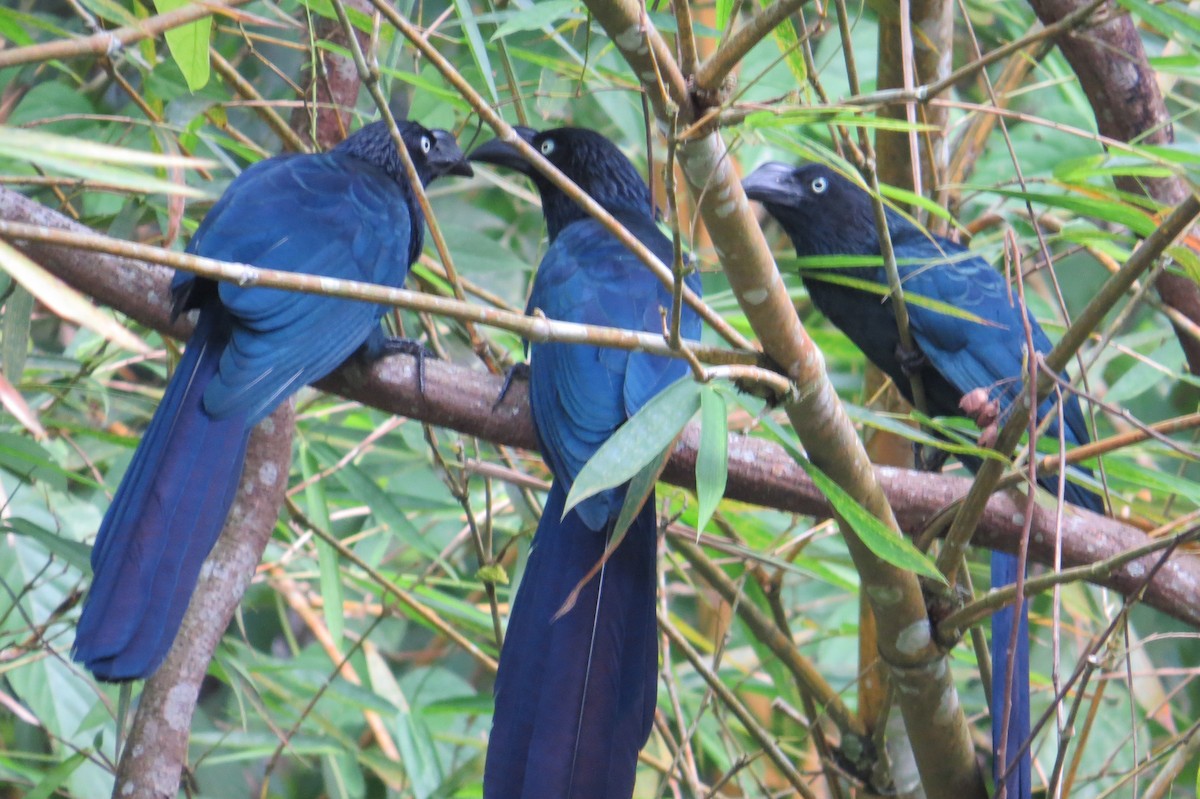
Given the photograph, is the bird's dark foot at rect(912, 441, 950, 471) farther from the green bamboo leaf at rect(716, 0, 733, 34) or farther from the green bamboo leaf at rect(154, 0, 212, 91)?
the green bamboo leaf at rect(154, 0, 212, 91)

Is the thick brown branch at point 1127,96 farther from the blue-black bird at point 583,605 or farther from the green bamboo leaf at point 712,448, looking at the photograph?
the green bamboo leaf at point 712,448

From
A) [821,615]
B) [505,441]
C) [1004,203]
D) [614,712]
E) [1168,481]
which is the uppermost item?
[1004,203]

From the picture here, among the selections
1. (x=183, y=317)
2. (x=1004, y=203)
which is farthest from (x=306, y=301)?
(x=1004, y=203)

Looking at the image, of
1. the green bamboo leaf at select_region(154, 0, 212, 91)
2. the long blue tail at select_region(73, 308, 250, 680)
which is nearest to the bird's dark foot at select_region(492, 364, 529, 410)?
the long blue tail at select_region(73, 308, 250, 680)

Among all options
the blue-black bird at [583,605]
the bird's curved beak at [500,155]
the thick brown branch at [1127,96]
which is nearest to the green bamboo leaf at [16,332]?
the blue-black bird at [583,605]

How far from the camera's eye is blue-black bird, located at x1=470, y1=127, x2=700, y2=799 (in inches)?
67.2

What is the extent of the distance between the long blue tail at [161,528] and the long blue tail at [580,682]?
49 cm

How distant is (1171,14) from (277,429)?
172cm

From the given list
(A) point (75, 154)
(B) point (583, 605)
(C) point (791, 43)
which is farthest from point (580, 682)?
(A) point (75, 154)

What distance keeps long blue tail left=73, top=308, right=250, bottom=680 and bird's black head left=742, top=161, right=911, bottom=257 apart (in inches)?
56.5

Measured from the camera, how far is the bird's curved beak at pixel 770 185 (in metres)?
2.91

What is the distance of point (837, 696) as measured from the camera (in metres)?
2.29

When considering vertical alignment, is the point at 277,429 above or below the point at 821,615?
below

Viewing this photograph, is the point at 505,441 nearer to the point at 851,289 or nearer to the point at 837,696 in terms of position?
the point at 837,696
